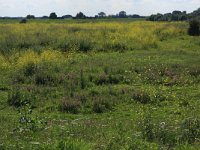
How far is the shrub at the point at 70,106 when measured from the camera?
13.5 meters

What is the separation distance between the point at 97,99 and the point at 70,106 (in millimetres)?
1001

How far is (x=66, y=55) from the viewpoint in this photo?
26.0 meters

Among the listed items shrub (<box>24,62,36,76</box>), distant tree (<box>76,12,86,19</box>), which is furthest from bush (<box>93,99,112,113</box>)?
distant tree (<box>76,12,86,19</box>)

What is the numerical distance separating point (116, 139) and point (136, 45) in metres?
22.8

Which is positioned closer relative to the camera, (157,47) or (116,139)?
(116,139)

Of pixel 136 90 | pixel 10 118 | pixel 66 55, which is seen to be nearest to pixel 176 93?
pixel 136 90

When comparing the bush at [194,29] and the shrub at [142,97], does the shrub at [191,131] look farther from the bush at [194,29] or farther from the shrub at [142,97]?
the bush at [194,29]

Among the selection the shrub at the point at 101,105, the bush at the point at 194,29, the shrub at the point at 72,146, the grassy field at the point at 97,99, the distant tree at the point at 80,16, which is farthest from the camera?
the distant tree at the point at 80,16

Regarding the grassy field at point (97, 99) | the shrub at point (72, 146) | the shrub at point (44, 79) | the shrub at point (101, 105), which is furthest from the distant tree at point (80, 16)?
the shrub at point (72, 146)

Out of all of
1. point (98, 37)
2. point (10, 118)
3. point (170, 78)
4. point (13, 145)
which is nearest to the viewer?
point (13, 145)

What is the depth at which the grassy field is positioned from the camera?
902 centimetres

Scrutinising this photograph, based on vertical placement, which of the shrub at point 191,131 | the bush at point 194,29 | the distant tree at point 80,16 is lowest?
the distant tree at point 80,16

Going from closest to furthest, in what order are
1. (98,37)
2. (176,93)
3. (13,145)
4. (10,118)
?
(13,145) < (10,118) < (176,93) < (98,37)

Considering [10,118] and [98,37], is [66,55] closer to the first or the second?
[98,37]
